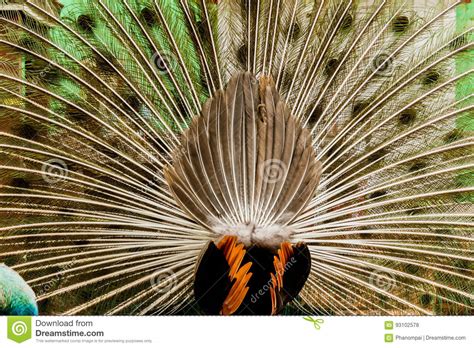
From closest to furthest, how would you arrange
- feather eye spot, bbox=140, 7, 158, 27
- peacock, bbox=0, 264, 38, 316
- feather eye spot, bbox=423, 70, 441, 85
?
peacock, bbox=0, 264, 38, 316, feather eye spot, bbox=140, 7, 158, 27, feather eye spot, bbox=423, 70, 441, 85

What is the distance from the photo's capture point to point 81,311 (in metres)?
4.05

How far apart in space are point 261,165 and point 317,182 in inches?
16.5

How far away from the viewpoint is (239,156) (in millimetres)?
4109

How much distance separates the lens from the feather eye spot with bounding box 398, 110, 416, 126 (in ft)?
14.3

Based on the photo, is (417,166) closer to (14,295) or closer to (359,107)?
(359,107)

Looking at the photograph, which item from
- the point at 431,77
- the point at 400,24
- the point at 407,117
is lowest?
the point at 407,117

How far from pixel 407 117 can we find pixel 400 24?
64 centimetres

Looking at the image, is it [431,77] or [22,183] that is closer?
[22,183]

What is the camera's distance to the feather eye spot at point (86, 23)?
4.10 m

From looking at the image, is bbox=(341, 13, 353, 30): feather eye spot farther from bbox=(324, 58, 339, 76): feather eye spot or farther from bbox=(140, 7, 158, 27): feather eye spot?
bbox=(140, 7, 158, 27): feather eye spot

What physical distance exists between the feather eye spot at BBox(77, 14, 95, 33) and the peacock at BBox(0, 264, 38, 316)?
1608 millimetres

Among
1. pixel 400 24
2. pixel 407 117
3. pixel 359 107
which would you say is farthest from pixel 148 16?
pixel 407 117

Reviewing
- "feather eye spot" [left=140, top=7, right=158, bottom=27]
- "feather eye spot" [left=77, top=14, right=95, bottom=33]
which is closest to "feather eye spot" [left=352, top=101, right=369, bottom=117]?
"feather eye spot" [left=140, top=7, right=158, bottom=27]
